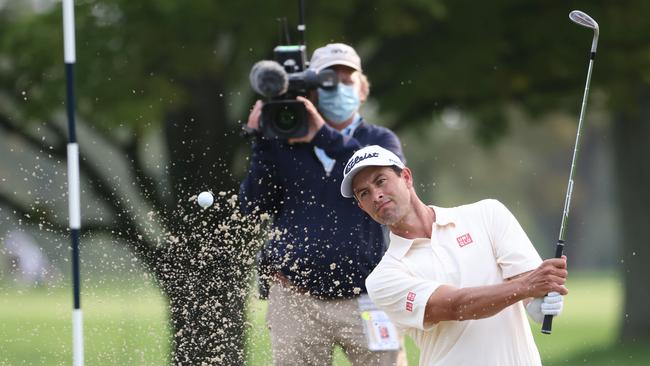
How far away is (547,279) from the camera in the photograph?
5027 millimetres

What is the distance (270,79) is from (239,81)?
871 centimetres

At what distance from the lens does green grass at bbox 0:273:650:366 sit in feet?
30.9

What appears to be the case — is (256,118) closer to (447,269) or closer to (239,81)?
(447,269)

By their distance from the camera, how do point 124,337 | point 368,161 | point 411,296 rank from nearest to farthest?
point 411,296
point 368,161
point 124,337

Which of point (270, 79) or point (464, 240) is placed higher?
point (270, 79)

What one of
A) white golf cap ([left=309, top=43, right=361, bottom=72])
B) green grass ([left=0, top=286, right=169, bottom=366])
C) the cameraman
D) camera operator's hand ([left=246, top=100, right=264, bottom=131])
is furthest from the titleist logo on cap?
green grass ([left=0, top=286, right=169, bottom=366])

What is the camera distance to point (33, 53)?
14.6 m

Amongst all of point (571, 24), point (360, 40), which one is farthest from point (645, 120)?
point (360, 40)

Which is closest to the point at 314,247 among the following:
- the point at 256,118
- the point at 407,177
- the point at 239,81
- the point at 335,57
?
the point at 256,118

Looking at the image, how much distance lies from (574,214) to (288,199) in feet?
167

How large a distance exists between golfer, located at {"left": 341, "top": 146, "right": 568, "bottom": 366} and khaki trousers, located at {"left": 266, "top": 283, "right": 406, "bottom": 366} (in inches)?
57.4

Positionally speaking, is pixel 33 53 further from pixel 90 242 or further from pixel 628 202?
pixel 628 202

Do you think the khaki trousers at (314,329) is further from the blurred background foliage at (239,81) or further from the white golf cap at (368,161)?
the blurred background foliage at (239,81)

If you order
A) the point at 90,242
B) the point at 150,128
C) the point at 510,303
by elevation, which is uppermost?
the point at 150,128
